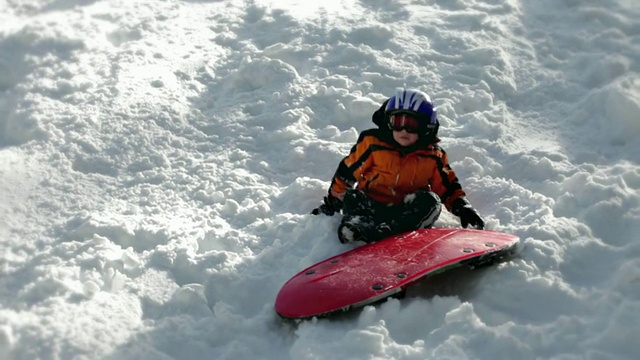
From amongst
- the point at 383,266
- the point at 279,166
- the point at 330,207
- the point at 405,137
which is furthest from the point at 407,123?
the point at 279,166

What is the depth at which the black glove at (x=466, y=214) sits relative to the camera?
4848 millimetres

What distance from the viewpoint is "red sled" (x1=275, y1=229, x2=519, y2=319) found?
4051 mm

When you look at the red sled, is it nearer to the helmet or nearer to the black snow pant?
the black snow pant

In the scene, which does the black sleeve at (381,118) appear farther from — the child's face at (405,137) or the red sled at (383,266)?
the red sled at (383,266)

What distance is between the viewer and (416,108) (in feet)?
15.8

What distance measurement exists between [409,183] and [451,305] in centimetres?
117

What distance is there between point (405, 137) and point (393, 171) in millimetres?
247

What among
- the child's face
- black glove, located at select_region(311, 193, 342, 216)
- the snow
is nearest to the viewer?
the snow

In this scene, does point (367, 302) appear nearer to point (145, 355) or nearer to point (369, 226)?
point (369, 226)

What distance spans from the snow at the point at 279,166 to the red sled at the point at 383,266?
0.34 ft

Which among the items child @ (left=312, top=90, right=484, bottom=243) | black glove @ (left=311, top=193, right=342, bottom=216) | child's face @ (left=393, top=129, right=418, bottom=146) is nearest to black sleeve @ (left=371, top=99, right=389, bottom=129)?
child @ (left=312, top=90, right=484, bottom=243)

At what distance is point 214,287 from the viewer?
4.42 meters

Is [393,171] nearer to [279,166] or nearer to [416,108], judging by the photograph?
[416,108]

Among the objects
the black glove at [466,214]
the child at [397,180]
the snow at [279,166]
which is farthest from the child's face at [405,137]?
the snow at [279,166]
